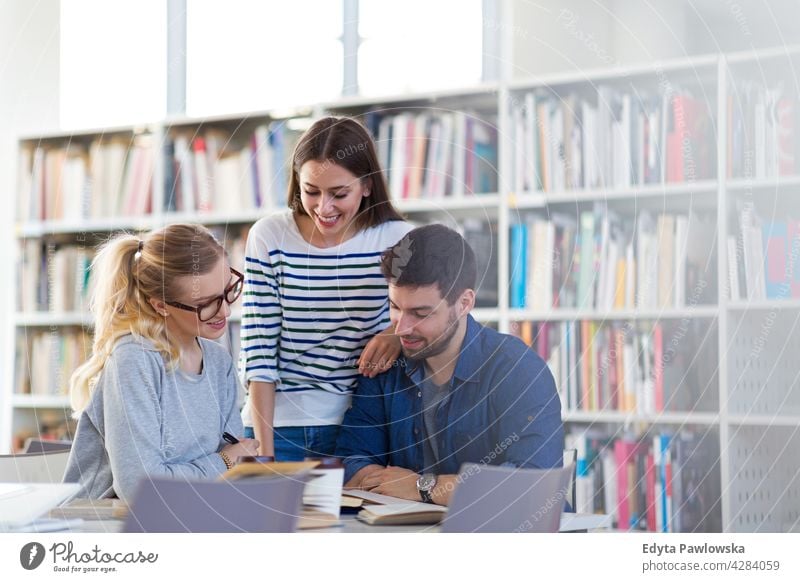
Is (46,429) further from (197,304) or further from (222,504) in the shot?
(222,504)

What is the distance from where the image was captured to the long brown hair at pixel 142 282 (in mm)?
1361

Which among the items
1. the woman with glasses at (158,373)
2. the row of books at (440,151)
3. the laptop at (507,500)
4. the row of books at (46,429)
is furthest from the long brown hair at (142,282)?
the row of books at (46,429)

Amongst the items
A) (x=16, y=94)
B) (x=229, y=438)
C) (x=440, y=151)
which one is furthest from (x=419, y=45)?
(x=16, y=94)

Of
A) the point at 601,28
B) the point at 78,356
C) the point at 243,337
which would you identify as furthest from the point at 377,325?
the point at 78,356

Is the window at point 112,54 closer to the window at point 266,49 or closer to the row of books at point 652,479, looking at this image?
the window at point 266,49

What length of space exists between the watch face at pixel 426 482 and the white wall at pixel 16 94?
3.69 feet

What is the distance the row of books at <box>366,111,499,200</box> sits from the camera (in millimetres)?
2049

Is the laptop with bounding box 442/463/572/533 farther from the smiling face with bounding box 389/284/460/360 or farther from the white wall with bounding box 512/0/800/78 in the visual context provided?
the white wall with bounding box 512/0/800/78

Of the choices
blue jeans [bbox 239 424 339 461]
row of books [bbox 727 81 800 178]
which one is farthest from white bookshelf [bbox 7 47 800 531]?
blue jeans [bbox 239 424 339 461]

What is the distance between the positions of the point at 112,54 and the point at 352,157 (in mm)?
824

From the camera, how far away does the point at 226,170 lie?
2252mm

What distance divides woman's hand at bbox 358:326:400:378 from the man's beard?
22 mm
